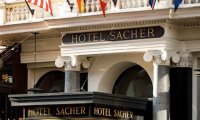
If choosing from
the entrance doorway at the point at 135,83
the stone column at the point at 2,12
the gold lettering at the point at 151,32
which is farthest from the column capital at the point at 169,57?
the stone column at the point at 2,12

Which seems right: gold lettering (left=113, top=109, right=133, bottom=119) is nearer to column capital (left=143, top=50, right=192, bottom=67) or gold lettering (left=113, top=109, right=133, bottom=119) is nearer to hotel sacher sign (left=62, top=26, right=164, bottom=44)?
column capital (left=143, top=50, right=192, bottom=67)

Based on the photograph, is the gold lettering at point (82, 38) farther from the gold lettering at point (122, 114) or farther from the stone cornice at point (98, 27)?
the gold lettering at point (122, 114)

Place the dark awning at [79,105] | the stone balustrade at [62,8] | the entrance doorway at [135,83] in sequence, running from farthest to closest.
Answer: the entrance doorway at [135,83] → the stone balustrade at [62,8] → the dark awning at [79,105]

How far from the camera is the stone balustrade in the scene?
27.7m

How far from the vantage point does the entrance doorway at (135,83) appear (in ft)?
97.8

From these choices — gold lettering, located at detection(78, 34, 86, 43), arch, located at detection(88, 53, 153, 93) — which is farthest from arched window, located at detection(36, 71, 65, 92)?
gold lettering, located at detection(78, 34, 86, 43)

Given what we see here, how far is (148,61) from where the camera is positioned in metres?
27.8

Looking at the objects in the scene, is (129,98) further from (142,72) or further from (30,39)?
(30,39)

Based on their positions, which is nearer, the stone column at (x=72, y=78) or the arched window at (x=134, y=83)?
the stone column at (x=72, y=78)

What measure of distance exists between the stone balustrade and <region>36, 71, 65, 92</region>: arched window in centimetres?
261

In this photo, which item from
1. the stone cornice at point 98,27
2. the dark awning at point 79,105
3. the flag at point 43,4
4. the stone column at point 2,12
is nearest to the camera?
the dark awning at point 79,105

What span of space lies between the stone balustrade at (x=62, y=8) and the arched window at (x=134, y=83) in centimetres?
289

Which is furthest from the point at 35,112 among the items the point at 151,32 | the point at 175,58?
the point at 175,58

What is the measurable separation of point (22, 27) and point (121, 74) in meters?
3.95
